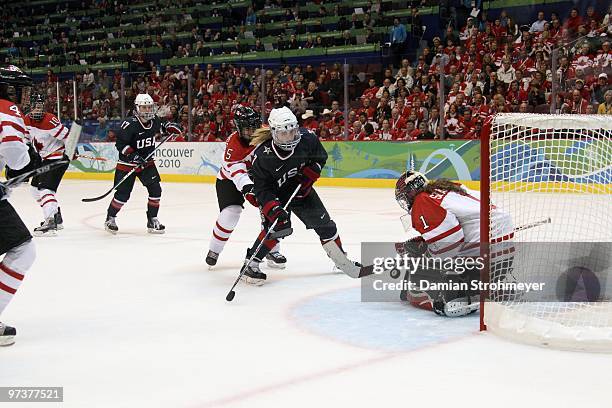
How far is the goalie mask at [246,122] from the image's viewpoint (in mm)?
4609

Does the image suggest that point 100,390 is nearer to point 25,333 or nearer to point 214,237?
point 25,333

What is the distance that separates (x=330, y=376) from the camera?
8.29 ft

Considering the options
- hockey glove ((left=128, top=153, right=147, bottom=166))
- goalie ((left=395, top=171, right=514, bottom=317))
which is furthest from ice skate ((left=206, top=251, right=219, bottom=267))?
hockey glove ((left=128, top=153, right=147, bottom=166))

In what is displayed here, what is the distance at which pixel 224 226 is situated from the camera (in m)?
4.75

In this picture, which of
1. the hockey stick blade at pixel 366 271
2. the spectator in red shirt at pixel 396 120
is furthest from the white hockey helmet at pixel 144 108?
the spectator in red shirt at pixel 396 120

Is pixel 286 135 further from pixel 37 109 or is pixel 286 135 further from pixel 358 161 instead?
pixel 358 161

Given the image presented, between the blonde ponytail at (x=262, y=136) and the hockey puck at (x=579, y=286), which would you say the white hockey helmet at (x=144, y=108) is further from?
the hockey puck at (x=579, y=286)

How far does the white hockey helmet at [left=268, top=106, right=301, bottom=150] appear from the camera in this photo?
3879mm

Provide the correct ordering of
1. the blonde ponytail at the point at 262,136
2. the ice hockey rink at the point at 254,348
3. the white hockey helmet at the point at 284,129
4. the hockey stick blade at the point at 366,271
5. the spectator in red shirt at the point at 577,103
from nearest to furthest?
the ice hockey rink at the point at 254,348 → the white hockey helmet at the point at 284,129 → the blonde ponytail at the point at 262,136 → the hockey stick blade at the point at 366,271 → the spectator in red shirt at the point at 577,103

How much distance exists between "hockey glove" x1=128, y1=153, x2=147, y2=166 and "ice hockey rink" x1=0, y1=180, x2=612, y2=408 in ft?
5.40

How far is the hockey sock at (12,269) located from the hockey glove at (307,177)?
5.34 feet

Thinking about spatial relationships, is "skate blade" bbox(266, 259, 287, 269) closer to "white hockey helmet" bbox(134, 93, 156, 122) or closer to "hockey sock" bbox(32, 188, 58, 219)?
"white hockey helmet" bbox(134, 93, 156, 122)

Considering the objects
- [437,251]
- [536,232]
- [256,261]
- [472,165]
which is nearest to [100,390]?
[437,251]

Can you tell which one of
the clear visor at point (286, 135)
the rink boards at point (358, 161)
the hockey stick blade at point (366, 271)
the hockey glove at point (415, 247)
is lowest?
the rink boards at point (358, 161)
